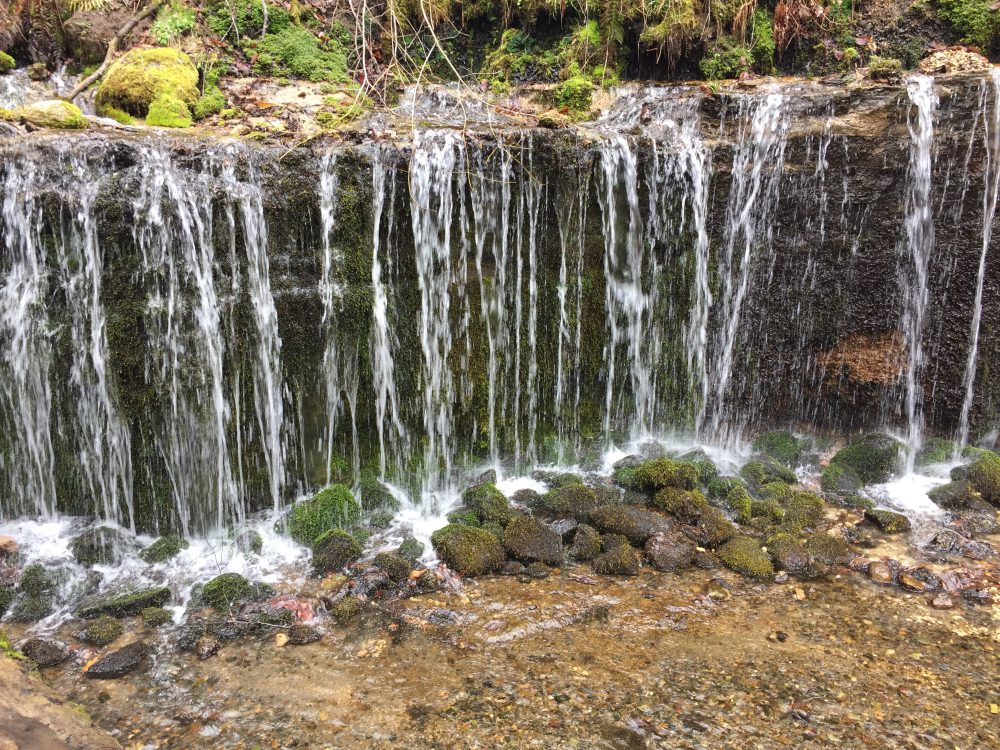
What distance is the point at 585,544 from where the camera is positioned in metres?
5.48

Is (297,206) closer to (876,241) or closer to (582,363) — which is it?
(582,363)

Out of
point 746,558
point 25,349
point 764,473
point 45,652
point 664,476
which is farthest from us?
point 764,473

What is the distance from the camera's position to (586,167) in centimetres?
670

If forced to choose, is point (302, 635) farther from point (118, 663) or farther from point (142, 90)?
point (142, 90)

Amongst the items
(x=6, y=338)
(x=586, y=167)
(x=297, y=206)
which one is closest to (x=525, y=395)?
(x=586, y=167)

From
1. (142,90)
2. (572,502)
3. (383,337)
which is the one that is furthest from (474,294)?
(142,90)

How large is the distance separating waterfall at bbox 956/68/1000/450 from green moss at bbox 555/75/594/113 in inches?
175

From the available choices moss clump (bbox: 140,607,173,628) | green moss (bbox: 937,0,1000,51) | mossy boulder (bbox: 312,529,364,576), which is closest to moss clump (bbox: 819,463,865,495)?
mossy boulder (bbox: 312,529,364,576)

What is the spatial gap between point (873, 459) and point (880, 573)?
2.04m

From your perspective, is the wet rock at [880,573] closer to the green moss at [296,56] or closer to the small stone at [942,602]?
the small stone at [942,602]

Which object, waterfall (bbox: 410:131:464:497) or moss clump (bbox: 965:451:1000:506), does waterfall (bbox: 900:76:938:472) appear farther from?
waterfall (bbox: 410:131:464:497)

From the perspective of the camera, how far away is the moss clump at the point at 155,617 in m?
4.70

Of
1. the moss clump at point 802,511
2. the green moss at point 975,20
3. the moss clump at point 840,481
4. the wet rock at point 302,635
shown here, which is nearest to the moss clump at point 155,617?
the wet rock at point 302,635

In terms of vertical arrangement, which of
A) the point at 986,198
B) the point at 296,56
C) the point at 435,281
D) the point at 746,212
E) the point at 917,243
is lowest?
the point at 435,281
